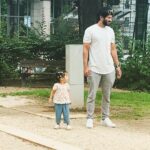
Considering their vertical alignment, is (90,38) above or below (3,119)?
above

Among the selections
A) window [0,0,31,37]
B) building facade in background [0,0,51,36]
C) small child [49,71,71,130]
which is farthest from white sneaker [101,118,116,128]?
window [0,0,31,37]

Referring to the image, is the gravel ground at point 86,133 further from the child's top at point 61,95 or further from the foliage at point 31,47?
the foliage at point 31,47

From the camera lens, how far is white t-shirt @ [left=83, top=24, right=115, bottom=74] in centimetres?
1049

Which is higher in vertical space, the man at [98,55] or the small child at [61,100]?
the man at [98,55]

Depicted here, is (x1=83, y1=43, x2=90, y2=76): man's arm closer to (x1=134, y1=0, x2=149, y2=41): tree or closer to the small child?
the small child

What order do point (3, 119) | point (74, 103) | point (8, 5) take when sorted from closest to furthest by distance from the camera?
point (3, 119) < point (74, 103) < point (8, 5)

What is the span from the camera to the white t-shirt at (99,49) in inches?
413

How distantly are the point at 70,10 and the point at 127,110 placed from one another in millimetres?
18119

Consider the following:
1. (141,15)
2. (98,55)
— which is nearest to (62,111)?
(98,55)

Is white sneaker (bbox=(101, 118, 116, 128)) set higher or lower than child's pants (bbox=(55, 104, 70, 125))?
lower

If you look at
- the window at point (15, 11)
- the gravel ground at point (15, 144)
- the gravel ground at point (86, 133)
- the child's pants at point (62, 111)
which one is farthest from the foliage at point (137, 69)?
the window at point (15, 11)

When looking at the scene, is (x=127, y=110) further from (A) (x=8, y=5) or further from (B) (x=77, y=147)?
(A) (x=8, y=5)

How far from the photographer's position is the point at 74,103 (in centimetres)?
1346

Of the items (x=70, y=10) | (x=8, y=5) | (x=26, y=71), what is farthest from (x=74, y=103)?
(x=8, y=5)
